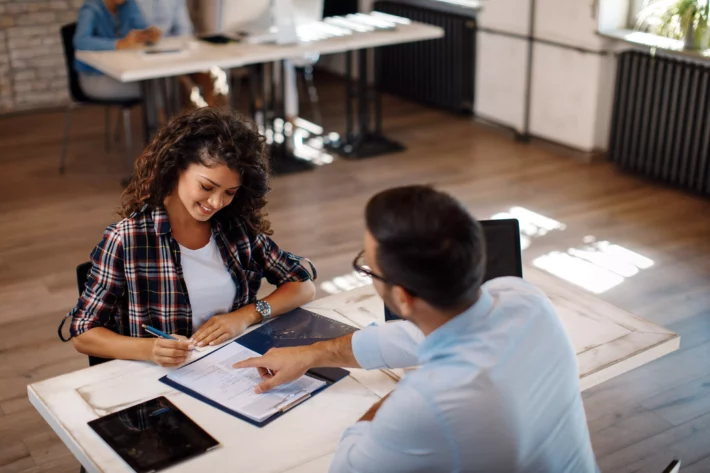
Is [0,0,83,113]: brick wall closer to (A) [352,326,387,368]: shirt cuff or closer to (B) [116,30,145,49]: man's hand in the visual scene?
(B) [116,30,145,49]: man's hand

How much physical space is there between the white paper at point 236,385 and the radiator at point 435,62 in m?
4.67

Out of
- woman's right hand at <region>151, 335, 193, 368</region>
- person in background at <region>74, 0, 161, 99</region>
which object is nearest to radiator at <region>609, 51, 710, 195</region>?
person in background at <region>74, 0, 161, 99</region>

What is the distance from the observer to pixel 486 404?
136 cm

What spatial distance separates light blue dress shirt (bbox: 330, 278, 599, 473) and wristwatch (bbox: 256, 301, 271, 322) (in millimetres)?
756

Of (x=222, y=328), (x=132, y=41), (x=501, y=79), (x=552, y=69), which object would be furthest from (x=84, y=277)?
(x=501, y=79)

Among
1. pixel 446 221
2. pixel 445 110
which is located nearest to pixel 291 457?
pixel 446 221

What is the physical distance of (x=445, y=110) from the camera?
23.0ft

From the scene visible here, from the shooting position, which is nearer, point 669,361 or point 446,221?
point 446,221

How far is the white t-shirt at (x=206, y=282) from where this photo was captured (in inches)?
88.8

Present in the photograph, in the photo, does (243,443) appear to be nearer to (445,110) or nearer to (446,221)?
(446,221)

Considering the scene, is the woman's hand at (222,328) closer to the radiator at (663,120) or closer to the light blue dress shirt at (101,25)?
the light blue dress shirt at (101,25)

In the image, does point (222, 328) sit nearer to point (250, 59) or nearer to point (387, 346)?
point (387, 346)

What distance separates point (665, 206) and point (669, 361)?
5.90 ft

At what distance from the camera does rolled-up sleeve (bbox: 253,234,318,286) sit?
2371mm
